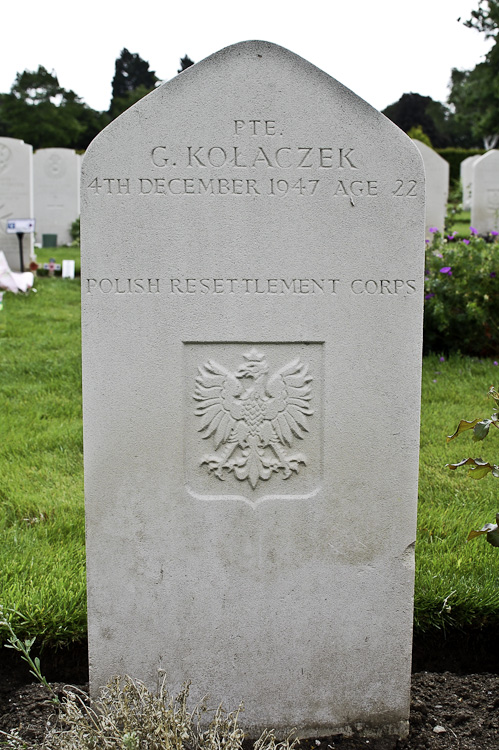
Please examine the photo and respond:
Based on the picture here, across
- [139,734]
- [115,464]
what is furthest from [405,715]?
[115,464]

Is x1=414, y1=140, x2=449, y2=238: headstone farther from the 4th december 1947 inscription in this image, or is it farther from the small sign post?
the 4th december 1947 inscription

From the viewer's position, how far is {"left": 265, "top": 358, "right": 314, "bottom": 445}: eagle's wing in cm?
227

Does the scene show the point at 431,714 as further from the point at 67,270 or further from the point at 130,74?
the point at 130,74

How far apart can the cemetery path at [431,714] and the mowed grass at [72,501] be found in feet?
0.64

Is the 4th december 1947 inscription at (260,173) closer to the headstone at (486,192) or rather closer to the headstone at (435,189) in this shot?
the headstone at (435,189)

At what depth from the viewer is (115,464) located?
227cm

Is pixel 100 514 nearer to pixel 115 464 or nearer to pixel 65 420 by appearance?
pixel 115 464

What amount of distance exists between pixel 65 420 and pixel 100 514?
2480mm

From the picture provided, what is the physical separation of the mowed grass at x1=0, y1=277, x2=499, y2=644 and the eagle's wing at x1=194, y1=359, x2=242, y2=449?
0.93 meters

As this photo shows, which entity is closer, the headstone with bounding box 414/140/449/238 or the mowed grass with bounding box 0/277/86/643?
the mowed grass with bounding box 0/277/86/643

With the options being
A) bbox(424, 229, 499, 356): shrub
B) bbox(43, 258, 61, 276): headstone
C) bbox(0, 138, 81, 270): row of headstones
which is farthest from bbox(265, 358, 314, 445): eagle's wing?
bbox(0, 138, 81, 270): row of headstones

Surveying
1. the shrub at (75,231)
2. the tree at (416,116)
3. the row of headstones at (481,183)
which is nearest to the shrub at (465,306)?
the row of headstones at (481,183)

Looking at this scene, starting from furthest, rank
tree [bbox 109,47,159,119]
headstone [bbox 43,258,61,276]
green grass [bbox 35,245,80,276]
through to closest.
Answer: tree [bbox 109,47,159,119] → green grass [bbox 35,245,80,276] → headstone [bbox 43,258,61,276]

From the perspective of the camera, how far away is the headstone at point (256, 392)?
2.15m
